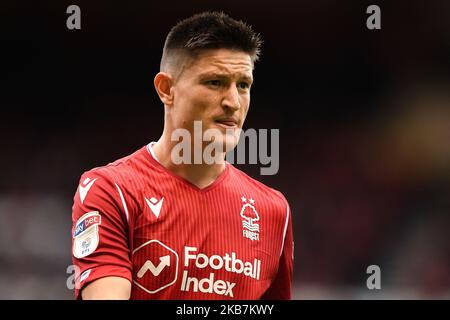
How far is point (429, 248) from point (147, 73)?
155 inches

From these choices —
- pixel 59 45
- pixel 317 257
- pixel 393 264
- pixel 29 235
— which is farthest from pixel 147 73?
pixel 393 264

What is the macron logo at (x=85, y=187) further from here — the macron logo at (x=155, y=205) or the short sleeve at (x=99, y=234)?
the macron logo at (x=155, y=205)

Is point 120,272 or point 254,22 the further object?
point 254,22

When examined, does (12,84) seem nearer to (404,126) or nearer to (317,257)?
(317,257)

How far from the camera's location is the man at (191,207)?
3033mm

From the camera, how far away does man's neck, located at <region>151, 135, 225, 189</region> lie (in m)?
3.44

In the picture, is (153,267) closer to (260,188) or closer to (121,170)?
(121,170)

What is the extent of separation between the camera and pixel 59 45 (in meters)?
8.51

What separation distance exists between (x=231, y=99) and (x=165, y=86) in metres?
0.40

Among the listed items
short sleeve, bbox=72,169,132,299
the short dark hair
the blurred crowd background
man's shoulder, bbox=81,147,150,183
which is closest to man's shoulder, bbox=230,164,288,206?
man's shoulder, bbox=81,147,150,183

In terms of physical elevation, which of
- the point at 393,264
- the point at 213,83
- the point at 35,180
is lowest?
the point at 393,264

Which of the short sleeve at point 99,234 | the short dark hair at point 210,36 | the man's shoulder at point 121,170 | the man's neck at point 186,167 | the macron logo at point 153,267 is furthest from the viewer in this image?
the man's neck at point 186,167

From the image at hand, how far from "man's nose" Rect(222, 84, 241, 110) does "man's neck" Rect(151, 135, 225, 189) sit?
0.31 meters

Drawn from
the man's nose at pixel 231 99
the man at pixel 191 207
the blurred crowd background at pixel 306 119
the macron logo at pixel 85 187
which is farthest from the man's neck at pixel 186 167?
the blurred crowd background at pixel 306 119
